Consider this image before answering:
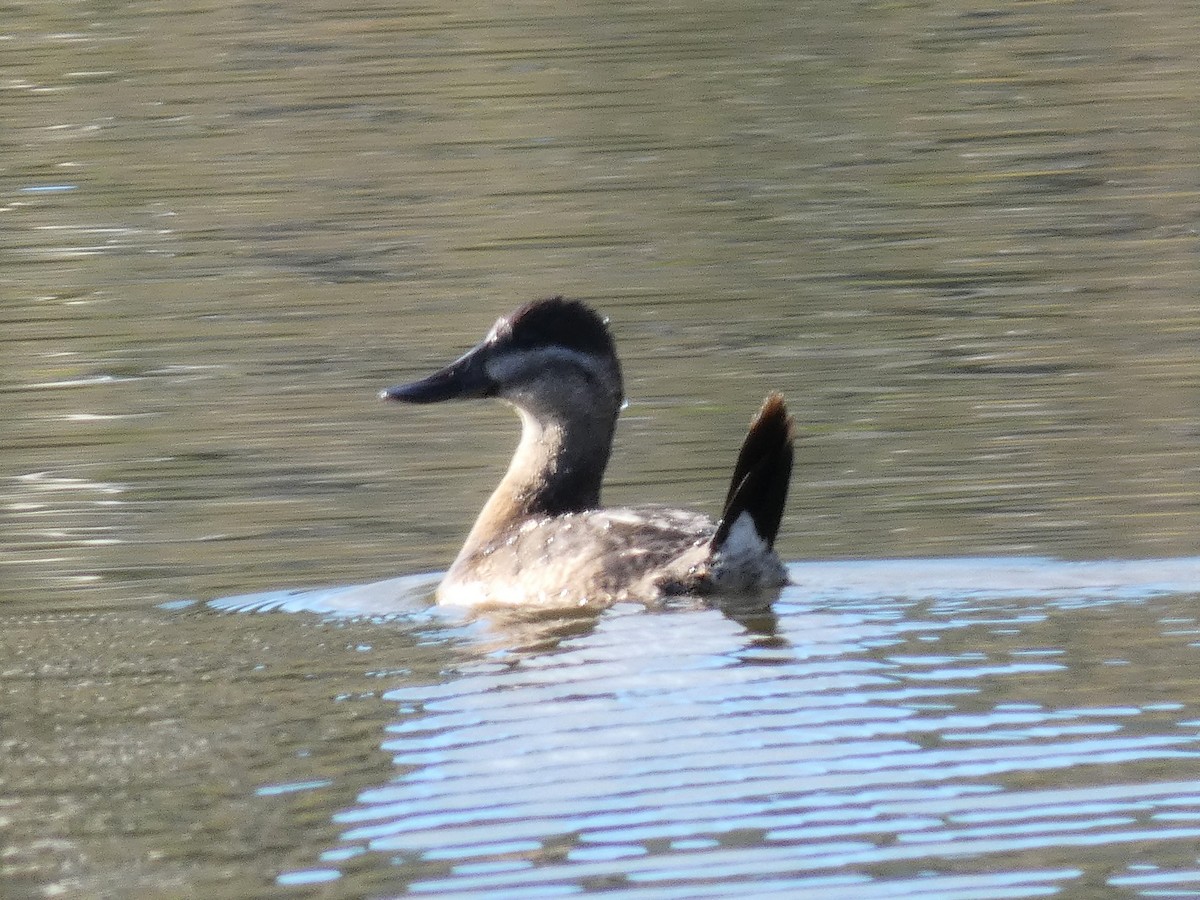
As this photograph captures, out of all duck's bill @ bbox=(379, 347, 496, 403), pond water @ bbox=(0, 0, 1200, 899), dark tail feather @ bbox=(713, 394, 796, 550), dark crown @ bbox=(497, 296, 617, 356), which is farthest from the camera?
duck's bill @ bbox=(379, 347, 496, 403)

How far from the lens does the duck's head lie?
30.7 ft

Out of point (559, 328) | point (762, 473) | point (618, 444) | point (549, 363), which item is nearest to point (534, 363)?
point (549, 363)

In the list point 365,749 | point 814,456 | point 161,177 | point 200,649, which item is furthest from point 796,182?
point 365,749

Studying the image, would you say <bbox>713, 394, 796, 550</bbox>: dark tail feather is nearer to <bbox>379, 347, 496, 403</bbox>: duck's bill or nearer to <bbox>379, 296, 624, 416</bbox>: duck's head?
<bbox>379, 296, 624, 416</bbox>: duck's head

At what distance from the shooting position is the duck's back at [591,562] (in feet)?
26.6

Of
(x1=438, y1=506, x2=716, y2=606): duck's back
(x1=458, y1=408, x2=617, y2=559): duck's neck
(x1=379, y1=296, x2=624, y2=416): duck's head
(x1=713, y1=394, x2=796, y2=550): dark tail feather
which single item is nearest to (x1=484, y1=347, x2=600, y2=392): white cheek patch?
(x1=379, y1=296, x2=624, y2=416): duck's head

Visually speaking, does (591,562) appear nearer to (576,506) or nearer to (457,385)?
(576,506)

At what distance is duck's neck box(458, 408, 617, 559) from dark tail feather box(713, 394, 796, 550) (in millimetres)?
1541

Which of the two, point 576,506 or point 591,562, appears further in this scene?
point 576,506

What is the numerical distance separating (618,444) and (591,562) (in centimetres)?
269

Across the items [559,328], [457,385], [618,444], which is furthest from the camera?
[618,444]

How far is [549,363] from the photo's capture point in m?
9.40

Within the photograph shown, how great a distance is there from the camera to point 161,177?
56.5 ft

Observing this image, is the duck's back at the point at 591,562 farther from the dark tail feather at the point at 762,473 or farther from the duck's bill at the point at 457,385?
the duck's bill at the point at 457,385
